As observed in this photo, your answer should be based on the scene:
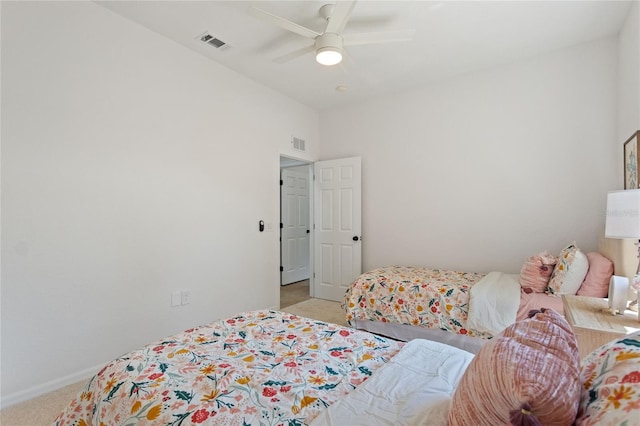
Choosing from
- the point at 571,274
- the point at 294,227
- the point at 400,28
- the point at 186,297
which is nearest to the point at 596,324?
the point at 571,274

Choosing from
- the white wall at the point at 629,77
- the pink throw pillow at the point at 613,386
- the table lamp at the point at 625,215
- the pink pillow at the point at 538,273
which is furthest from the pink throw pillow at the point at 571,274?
the pink throw pillow at the point at 613,386

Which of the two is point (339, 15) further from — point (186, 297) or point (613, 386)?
point (186, 297)

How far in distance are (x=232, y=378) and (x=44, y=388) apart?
195 centimetres

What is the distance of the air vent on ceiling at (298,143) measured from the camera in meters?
4.31

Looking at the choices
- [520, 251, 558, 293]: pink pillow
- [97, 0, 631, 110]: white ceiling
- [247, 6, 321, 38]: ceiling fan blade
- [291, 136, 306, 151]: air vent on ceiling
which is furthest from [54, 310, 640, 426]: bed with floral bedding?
[291, 136, 306, 151]: air vent on ceiling

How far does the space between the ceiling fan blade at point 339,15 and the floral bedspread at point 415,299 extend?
2.22 meters

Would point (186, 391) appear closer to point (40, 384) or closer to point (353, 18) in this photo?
point (40, 384)

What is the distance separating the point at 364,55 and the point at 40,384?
3760 millimetres

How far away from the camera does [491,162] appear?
11.3ft

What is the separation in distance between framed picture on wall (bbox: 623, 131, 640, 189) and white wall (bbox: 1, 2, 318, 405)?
341cm

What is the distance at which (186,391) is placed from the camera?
3.53 ft

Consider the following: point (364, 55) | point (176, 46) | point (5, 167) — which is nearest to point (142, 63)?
point (176, 46)

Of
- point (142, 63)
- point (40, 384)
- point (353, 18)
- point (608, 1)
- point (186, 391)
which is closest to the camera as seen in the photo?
point (186, 391)

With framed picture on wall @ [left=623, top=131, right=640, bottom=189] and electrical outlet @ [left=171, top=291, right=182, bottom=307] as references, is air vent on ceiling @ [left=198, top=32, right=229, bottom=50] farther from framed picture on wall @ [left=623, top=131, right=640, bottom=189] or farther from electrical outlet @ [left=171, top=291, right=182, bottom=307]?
framed picture on wall @ [left=623, top=131, right=640, bottom=189]
